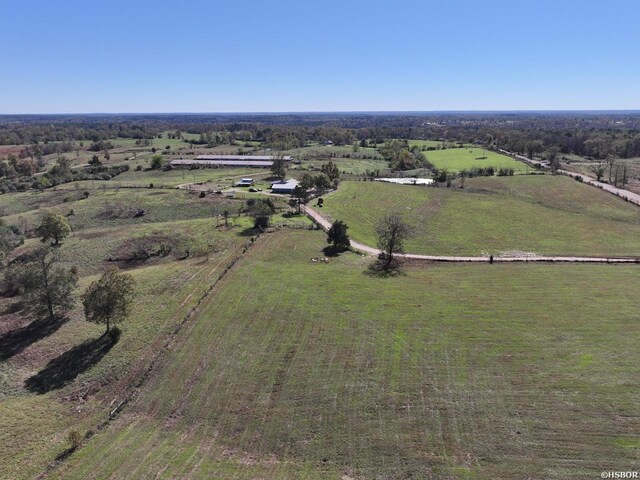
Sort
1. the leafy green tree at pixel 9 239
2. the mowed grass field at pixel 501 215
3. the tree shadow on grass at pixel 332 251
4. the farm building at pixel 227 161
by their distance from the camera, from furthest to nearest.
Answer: the farm building at pixel 227 161 → the mowed grass field at pixel 501 215 → the leafy green tree at pixel 9 239 → the tree shadow on grass at pixel 332 251

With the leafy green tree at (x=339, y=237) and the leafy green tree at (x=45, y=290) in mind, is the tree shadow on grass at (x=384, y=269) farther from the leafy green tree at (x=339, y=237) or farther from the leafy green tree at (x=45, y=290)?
the leafy green tree at (x=45, y=290)

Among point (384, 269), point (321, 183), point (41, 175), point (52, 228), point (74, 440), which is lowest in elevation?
point (74, 440)

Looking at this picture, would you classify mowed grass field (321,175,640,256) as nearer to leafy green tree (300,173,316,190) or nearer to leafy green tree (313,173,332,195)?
leafy green tree (313,173,332,195)

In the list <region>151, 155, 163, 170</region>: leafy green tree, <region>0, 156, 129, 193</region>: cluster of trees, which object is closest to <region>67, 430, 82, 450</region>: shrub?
<region>0, 156, 129, 193</region>: cluster of trees

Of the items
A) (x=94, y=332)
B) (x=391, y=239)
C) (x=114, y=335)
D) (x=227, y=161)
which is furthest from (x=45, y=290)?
(x=227, y=161)

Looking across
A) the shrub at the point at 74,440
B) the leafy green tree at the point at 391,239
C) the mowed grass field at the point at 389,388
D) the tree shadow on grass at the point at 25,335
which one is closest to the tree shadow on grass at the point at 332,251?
the leafy green tree at the point at 391,239

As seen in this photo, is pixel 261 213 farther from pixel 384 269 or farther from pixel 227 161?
pixel 227 161
